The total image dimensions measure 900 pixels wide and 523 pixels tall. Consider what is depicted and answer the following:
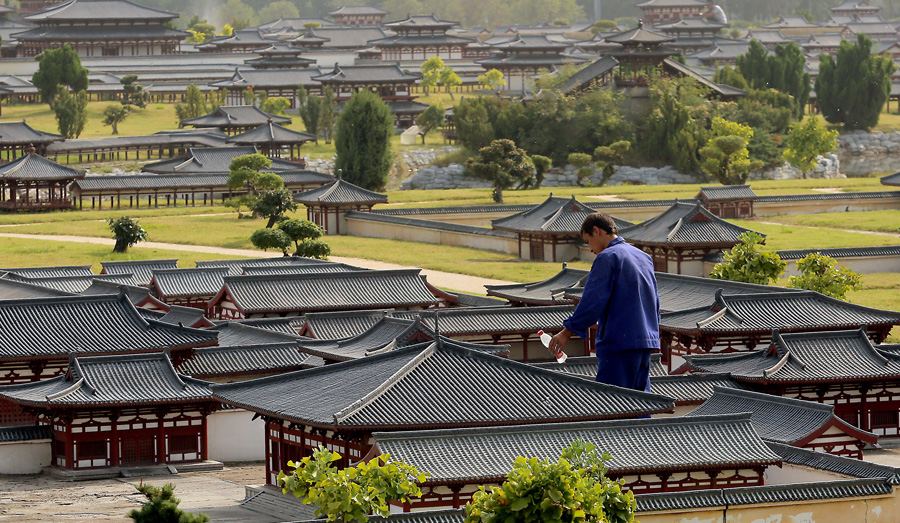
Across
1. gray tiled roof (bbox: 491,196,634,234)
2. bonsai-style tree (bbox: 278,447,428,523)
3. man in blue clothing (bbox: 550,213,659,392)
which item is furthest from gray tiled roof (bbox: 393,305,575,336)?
man in blue clothing (bbox: 550,213,659,392)

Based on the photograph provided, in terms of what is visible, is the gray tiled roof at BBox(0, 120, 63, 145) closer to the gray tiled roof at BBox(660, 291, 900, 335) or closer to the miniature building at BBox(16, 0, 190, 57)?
the miniature building at BBox(16, 0, 190, 57)

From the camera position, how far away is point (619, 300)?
13102 millimetres

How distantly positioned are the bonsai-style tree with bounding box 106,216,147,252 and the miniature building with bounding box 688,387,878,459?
32.5 metres

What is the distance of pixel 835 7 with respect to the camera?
472 ft

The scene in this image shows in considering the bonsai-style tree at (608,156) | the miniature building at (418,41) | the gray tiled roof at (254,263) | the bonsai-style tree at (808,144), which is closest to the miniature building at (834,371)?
the gray tiled roof at (254,263)

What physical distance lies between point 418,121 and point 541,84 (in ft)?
27.7

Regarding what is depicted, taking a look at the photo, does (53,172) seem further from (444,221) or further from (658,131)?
(658,131)

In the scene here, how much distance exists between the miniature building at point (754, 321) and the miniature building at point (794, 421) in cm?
664

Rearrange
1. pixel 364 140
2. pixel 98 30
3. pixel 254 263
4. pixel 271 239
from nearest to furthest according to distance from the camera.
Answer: pixel 254 263
pixel 271 239
pixel 364 140
pixel 98 30

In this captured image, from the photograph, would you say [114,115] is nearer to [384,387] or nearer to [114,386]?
[114,386]

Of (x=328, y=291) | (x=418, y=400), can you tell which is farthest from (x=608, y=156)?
(x=418, y=400)

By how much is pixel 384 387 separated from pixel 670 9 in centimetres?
10904

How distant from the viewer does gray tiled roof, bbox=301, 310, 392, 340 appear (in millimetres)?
35125

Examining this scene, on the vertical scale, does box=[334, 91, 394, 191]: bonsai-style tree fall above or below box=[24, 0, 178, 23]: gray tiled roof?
below
